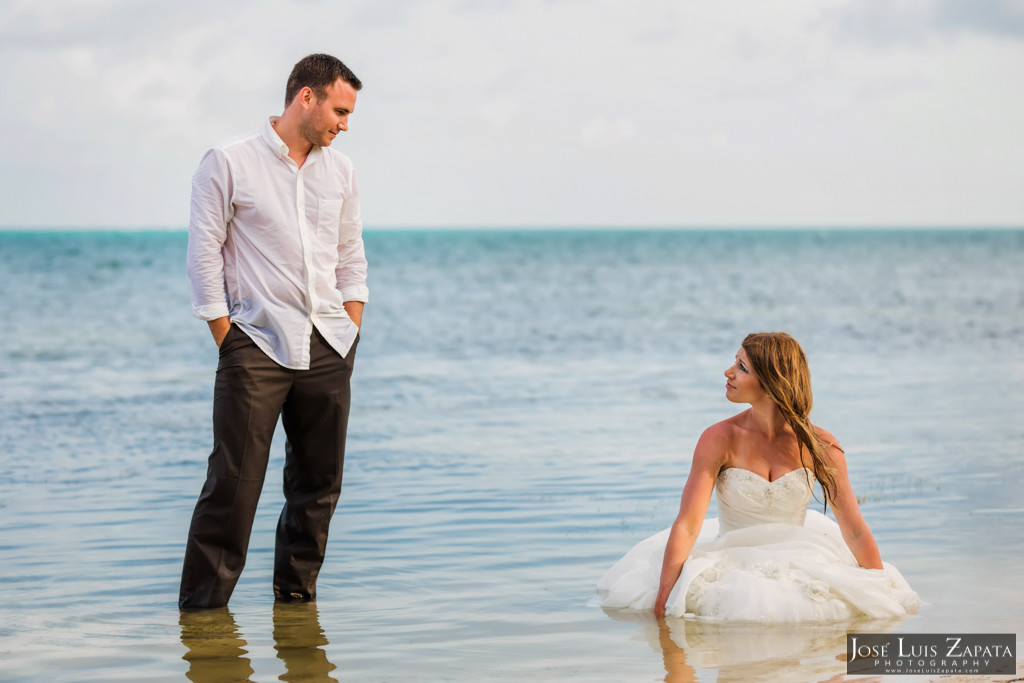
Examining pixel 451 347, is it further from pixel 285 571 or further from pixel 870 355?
pixel 285 571

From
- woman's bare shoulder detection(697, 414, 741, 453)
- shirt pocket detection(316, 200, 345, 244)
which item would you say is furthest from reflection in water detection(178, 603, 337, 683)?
woman's bare shoulder detection(697, 414, 741, 453)

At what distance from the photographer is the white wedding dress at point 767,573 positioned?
442 centimetres

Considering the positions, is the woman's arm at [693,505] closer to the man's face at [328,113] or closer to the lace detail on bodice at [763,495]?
the lace detail on bodice at [763,495]

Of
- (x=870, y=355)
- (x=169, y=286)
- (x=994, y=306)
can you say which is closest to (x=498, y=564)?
(x=870, y=355)

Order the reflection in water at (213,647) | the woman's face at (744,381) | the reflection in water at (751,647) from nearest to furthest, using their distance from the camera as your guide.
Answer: the reflection in water at (751,647)
the reflection in water at (213,647)
the woman's face at (744,381)

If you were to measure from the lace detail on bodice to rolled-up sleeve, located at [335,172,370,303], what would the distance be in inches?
67.2

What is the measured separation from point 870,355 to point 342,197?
1297 cm

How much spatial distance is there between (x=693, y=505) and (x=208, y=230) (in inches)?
86.8

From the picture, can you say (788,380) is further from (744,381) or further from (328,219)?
(328,219)

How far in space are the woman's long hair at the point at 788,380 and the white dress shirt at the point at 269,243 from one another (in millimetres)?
1675

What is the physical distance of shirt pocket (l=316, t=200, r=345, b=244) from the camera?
14.7 ft

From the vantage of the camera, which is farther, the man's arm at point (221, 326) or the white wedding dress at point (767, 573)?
the white wedding dress at point (767, 573)

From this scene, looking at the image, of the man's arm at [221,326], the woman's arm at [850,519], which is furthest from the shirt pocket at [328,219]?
the woman's arm at [850,519]

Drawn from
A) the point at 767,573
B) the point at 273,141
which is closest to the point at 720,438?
the point at 767,573
